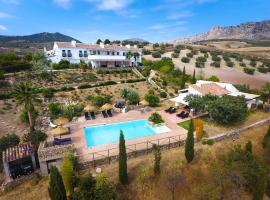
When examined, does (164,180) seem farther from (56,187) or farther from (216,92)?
(216,92)

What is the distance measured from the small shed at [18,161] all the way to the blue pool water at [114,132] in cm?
601

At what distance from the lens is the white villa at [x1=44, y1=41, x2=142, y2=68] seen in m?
55.4

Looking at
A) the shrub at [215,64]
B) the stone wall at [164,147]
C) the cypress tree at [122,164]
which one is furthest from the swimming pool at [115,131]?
the shrub at [215,64]

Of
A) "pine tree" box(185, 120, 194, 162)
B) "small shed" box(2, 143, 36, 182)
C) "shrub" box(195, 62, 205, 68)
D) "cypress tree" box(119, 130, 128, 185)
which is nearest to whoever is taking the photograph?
"cypress tree" box(119, 130, 128, 185)

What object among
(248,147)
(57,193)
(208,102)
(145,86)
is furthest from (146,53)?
(57,193)

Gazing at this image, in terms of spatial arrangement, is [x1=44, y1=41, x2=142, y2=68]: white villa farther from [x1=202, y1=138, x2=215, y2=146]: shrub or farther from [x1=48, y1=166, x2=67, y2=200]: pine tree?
[x1=48, y1=166, x2=67, y2=200]: pine tree

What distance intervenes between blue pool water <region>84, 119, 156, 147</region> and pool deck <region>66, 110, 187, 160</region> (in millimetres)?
935

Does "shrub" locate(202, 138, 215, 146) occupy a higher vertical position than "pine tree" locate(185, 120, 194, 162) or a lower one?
lower

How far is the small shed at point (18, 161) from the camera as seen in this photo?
18322 mm

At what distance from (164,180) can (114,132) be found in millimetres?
10690

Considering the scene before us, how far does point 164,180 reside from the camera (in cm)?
1783

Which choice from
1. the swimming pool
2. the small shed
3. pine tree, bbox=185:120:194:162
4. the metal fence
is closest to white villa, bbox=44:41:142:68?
the swimming pool

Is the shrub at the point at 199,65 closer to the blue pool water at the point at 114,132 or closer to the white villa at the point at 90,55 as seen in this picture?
the white villa at the point at 90,55

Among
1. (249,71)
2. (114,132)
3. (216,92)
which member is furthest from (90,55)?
(249,71)
